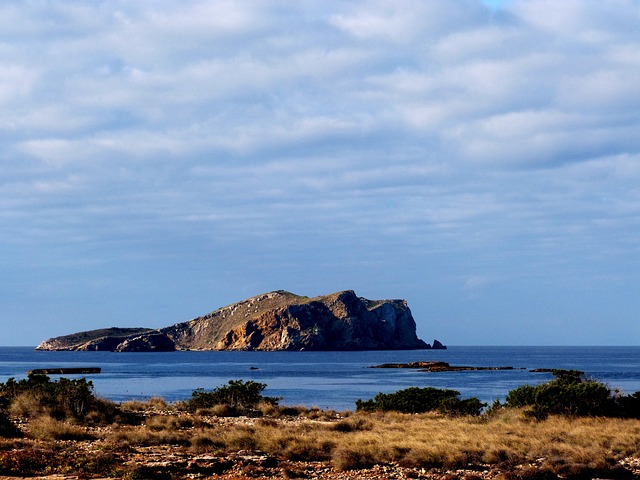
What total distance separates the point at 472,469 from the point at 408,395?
20630mm

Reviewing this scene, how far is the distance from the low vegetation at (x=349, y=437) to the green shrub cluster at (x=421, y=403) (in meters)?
0.08

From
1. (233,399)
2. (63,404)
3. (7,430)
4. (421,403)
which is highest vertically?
(63,404)

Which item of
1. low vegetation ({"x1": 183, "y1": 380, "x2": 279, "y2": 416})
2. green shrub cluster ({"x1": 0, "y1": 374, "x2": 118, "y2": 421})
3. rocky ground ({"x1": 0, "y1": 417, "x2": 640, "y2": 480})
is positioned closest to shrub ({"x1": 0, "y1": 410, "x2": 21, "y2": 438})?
rocky ground ({"x1": 0, "y1": 417, "x2": 640, "y2": 480})

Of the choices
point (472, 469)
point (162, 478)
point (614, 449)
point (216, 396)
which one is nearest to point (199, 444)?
point (162, 478)

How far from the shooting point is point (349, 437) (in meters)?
27.6

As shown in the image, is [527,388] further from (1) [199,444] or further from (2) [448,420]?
(1) [199,444]

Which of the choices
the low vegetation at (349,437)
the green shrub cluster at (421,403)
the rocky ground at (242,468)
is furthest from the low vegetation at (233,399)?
the rocky ground at (242,468)

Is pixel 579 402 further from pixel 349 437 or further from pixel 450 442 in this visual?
pixel 349 437

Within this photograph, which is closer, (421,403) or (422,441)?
(422,441)

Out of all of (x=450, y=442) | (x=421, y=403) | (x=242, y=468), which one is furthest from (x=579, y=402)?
(x=242, y=468)

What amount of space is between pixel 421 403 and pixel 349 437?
15325 millimetres

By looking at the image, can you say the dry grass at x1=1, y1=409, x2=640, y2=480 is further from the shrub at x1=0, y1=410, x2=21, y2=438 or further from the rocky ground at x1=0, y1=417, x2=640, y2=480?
the shrub at x1=0, y1=410, x2=21, y2=438

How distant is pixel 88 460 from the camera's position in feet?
72.4

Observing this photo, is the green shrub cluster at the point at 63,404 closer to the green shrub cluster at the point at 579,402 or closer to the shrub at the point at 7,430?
the shrub at the point at 7,430
